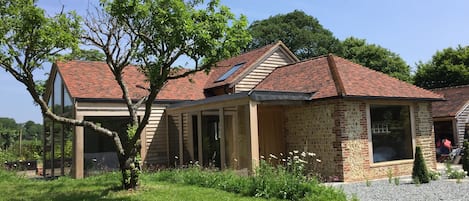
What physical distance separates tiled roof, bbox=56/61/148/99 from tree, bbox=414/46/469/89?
92.2 ft

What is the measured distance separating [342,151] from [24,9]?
31.0 ft

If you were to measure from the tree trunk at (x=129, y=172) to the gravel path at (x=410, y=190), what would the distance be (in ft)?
16.7

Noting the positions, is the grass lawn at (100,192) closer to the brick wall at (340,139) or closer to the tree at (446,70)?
the brick wall at (340,139)

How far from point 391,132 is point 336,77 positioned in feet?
8.81

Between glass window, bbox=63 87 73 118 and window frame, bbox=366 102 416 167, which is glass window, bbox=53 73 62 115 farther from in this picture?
window frame, bbox=366 102 416 167

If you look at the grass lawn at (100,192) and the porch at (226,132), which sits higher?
the porch at (226,132)

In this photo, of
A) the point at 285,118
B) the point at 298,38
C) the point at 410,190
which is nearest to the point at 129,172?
the point at 285,118

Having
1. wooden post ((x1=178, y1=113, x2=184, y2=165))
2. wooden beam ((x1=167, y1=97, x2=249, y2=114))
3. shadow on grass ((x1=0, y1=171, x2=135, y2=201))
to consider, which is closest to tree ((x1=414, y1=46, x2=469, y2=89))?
wooden post ((x1=178, y1=113, x2=184, y2=165))

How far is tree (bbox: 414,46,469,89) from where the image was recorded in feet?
118

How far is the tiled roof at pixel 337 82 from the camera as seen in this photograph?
45.3 ft

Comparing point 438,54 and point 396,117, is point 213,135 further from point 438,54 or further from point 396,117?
point 438,54

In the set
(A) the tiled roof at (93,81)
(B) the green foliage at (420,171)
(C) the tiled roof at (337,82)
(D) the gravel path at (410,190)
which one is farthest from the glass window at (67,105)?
(B) the green foliage at (420,171)

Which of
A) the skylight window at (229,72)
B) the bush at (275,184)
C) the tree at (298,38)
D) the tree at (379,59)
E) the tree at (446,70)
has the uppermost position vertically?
the tree at (298,38)

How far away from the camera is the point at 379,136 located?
560 inches
